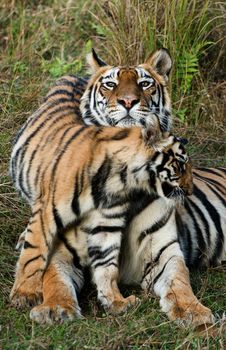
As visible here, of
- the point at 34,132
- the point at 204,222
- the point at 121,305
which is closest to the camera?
the point at 121,305

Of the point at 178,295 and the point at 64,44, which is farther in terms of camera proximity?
the point at 64,44

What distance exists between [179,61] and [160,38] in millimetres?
207

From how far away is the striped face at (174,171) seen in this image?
3.95 metres

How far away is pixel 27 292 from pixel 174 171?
810 millimetres

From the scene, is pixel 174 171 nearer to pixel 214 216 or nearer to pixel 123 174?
pixel 123 174

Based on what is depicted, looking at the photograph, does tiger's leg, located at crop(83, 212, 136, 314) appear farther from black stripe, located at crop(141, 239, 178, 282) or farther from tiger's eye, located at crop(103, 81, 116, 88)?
tiger's eye, located at crop(103, 81, 116, 88)

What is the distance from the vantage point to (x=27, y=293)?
154 inches

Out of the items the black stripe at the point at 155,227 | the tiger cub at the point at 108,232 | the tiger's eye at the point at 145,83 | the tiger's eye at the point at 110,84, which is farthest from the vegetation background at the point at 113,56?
the tiger's eye at the point at 145,83

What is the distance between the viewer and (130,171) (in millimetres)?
3941

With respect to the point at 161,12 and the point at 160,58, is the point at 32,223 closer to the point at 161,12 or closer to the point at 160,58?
the point at 160,58

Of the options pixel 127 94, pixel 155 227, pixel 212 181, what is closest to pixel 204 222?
pixel 212 181

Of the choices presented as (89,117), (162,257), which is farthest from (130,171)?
(89,117)

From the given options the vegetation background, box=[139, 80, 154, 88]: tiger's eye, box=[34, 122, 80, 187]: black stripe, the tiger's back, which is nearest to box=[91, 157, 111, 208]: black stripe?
box=[34, 122, 80, 187]: black stripe

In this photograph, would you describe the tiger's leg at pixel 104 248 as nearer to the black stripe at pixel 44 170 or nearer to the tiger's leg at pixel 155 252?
the tiger's leg at pixel 155 252
